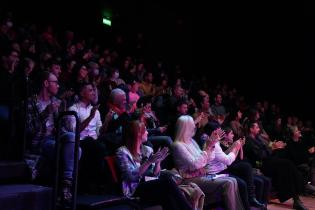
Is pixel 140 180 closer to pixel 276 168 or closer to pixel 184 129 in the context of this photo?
pixel 184 129

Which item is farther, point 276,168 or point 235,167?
point 276,168

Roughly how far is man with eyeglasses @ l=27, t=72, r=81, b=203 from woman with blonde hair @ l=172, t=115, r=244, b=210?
1.49 m

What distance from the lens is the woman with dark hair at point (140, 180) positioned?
472 centimetres

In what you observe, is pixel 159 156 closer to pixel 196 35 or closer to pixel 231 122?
pixel 231 122

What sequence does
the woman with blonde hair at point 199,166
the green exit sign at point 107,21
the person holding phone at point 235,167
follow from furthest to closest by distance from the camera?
the green exit sign at point 107,21
the person holding phone at point 235,167
the woman with blonde hair at point 199,166

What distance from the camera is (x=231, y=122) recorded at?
7.98m

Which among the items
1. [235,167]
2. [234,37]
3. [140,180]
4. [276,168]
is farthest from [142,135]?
[234,37]

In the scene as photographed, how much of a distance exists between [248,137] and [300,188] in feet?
3.76

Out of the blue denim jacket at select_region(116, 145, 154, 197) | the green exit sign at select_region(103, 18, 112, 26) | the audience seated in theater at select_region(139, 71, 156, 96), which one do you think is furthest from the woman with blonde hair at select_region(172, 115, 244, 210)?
the green exit sign at select_region(103, 18, 112, 26)

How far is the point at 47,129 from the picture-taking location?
4.91m

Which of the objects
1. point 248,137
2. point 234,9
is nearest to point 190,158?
point 248,137

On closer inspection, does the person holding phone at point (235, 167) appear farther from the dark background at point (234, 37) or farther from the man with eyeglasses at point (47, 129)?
the dark background at point (234, 37)

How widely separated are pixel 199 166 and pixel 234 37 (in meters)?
10.8

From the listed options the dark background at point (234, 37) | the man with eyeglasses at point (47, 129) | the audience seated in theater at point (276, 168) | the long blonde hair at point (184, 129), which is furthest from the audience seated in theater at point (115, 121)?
the dark background at point (234, 37)
